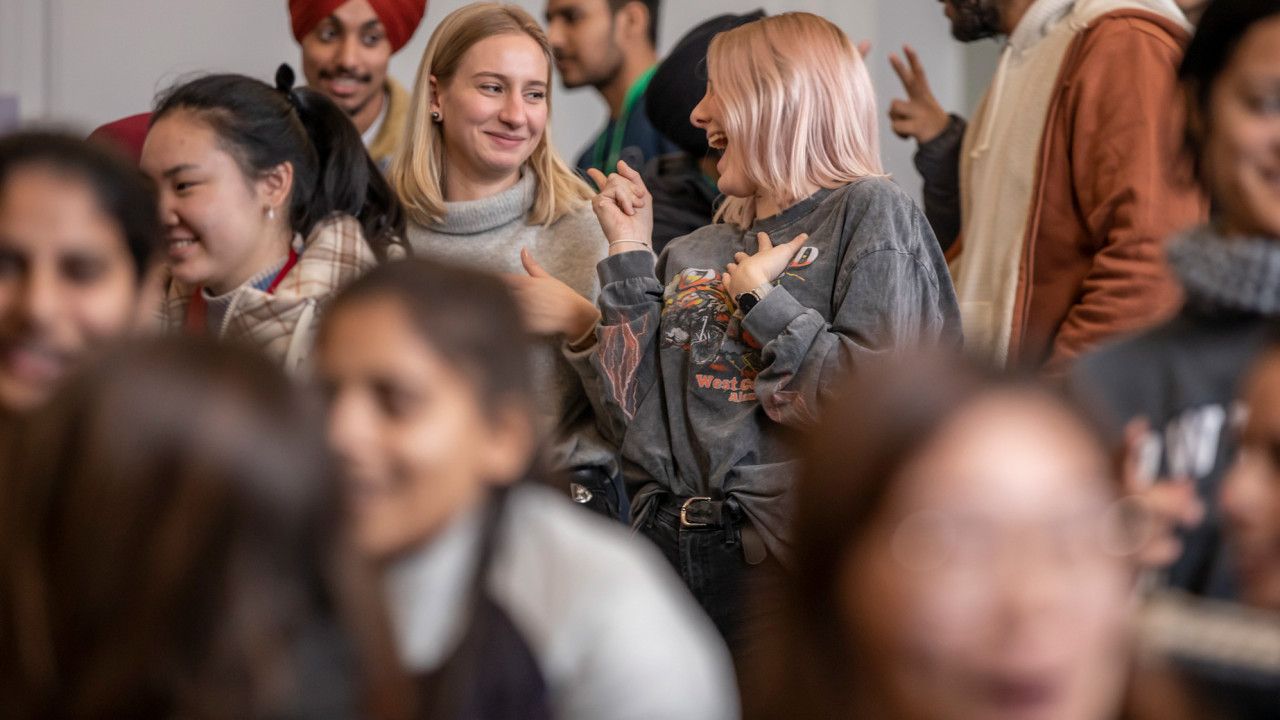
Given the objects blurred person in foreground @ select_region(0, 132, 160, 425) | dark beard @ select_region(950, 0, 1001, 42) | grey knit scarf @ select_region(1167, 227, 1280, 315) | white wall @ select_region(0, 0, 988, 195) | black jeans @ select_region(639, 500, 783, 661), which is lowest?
black jeans @ select_region(639, 500, 783, 661)

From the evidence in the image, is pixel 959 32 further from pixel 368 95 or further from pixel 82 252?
pixel 82 252

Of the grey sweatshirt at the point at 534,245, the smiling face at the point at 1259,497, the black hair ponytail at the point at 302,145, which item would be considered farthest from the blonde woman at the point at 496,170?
the smiling face at the point at 1259,497

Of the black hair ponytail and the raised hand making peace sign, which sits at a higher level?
the raised hand making peace sign

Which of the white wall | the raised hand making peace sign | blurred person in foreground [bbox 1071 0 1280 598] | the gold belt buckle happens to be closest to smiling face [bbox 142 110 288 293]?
the gold belt buckle

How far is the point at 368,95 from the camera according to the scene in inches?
114

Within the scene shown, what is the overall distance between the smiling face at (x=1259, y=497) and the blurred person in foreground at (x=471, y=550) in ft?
1.41

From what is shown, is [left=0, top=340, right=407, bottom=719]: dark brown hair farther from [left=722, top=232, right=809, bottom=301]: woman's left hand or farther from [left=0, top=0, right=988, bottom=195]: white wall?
[left=0, top=0, right=988, bottom=195]: white wall

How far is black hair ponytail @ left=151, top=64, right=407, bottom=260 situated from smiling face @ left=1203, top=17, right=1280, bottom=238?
1197 mm

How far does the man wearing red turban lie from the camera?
283 cm

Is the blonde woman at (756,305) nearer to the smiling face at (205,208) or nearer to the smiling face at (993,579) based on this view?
the smiling face at (205,208)

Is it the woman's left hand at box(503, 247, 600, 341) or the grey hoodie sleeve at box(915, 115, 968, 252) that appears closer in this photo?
the woman's left hand at box(503, 247, 600, 341)

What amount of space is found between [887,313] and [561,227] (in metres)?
0.66

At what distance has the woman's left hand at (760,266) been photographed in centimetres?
181

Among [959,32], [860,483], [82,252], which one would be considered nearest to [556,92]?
[959,32]
